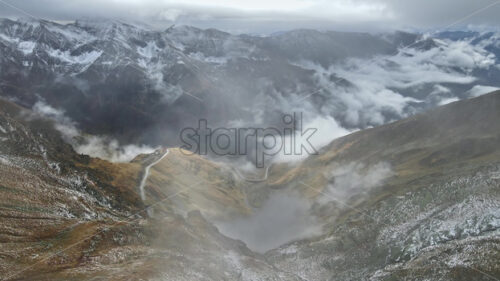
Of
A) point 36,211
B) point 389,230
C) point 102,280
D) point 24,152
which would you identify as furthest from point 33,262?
point 389,230

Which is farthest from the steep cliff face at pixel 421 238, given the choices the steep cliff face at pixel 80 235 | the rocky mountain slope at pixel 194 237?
the steep cliff face at pixel 80 235

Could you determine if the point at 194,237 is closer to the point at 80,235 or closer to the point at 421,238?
the point at 80,235

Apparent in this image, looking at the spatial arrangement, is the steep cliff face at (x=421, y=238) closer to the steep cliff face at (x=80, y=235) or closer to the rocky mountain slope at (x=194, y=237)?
the rocky mountain slope at (x=194, y=237)

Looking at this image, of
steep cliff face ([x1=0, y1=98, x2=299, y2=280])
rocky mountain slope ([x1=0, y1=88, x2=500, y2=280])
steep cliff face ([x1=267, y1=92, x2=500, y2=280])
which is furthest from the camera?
steep cliff face ([x1=267, y1=92, x2=500, y2=280])

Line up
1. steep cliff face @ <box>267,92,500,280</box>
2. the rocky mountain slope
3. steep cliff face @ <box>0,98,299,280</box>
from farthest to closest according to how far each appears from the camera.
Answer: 1. steep cliff face @ <box>267,92,500,280</box>
2. the rocky mountain slope
3. steep cliff face @ <box>0,98,299,280</box>

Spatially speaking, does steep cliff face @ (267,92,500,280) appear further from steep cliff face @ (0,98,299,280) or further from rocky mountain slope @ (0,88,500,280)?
steep cliff face @ (0,98,299,280)

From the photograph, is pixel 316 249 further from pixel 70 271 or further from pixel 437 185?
pixel 70 271

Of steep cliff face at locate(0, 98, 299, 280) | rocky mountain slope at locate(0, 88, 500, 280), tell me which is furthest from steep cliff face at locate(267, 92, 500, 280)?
steep cliff face at locate(0, 98, 299, 280)

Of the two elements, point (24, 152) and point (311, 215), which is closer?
point (24, 152)

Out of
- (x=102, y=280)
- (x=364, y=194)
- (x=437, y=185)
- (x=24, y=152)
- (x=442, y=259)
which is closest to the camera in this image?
(x=102, y=280)

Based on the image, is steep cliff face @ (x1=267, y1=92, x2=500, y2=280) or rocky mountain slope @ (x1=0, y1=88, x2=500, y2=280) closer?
rocky mountain slope @ (x1=0, y1=88, x2=500, y2=280)

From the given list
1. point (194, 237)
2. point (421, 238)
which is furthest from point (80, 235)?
point (421, 238)
